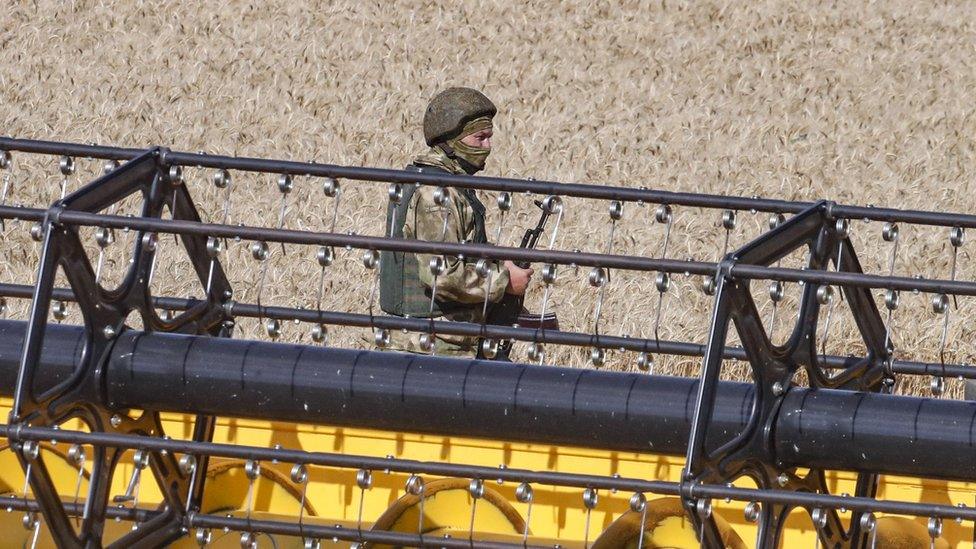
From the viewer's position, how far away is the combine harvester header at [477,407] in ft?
10.5

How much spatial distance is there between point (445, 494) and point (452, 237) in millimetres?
1357

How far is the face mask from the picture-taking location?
16.8ft

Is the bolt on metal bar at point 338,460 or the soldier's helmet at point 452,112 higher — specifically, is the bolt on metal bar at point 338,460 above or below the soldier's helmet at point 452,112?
below

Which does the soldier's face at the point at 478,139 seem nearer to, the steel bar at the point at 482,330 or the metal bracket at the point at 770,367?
the steel bar at the point at 482,330

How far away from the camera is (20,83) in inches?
468

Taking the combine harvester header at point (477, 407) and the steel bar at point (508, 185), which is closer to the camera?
the combine harvester header at point (477, 407)

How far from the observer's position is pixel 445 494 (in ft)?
12.4

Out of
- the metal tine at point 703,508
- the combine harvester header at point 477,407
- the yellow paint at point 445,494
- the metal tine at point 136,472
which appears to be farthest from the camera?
the yellow paint at point 445,494

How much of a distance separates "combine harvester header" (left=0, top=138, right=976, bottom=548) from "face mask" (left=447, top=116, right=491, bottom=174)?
3.66 ft

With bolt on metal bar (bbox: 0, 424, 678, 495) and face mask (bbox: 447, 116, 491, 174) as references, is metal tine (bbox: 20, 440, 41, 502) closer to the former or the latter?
bolt on metal bar (bbox: 0, 424, 678, 495)

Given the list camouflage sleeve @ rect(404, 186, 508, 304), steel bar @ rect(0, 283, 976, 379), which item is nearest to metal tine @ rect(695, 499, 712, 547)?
steel bar @ rect(0, 283, 976, 379)

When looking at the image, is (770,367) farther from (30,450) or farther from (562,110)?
(562,110)

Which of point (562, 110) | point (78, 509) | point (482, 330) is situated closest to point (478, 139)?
point (482, 330)

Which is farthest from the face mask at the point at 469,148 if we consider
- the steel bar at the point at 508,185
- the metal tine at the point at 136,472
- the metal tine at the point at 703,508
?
the metal tine at the point at 703,508
